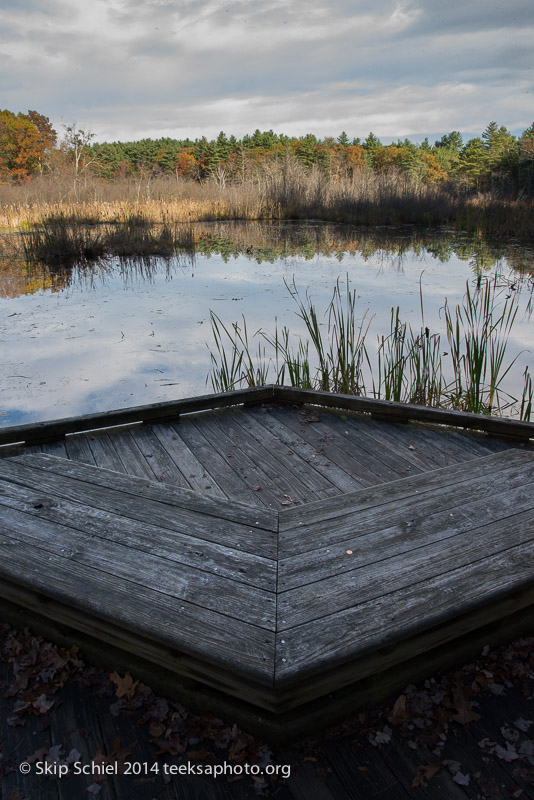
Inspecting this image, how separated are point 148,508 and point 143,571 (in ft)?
1.05

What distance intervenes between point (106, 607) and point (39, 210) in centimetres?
1359

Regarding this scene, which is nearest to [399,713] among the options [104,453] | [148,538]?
[148,538]

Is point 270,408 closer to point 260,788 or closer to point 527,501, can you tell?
point 527,501

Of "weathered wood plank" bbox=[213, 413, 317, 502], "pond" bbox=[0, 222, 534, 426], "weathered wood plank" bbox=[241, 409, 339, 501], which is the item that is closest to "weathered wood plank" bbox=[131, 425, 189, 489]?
"weathered wood plank" bbox=[213, 413, 317, 502]

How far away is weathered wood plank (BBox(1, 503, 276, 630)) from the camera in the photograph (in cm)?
131

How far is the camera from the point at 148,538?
1576mm

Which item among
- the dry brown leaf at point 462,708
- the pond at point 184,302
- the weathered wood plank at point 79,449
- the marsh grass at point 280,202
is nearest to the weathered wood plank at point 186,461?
the weathered wood plank at point 79,449

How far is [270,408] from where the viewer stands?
3008 millimetres

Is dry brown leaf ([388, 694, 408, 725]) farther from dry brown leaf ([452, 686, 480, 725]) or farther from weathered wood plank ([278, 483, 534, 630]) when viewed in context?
weathered wood plank ([278, 483, 534, 630])

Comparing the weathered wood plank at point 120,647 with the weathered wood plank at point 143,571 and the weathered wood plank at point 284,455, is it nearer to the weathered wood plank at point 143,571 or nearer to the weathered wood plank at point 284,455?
the weathered wood plank at point 143,571

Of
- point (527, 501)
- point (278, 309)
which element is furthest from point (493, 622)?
point (278, 309)

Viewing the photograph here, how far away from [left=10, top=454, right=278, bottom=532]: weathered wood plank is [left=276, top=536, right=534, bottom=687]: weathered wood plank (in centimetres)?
42

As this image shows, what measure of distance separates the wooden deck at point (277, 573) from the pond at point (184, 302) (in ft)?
6.67

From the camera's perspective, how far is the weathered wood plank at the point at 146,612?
1.18 m
